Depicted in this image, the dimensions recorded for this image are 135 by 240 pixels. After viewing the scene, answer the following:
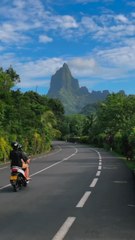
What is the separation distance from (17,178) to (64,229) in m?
6.68

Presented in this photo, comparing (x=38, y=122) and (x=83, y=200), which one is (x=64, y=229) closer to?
(x=83, y=200)

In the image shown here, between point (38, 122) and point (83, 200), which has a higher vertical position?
point (38, 122)

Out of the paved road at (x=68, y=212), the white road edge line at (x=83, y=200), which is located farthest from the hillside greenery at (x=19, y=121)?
the white road edge line at (x=83, y=200)

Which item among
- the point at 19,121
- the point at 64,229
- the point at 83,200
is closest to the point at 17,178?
the point at 83,200

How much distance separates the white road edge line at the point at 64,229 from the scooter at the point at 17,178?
5396 millimetres

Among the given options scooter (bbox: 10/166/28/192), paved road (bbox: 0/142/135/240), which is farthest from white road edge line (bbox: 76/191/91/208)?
scooter (bbox: 10/166/28/192)

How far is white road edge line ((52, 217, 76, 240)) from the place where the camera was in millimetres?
7425

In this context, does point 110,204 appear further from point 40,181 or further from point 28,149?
point 28,149

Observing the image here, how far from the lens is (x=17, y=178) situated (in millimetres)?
14523

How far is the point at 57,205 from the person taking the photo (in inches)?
437

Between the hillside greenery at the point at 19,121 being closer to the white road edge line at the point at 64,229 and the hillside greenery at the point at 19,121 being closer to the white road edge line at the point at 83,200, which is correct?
the white road edge line at the point at 83,200

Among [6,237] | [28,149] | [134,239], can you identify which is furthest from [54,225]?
[28,149]

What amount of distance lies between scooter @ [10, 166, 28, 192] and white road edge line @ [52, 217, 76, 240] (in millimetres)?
5396

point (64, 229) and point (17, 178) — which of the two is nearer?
point (64, 229)
